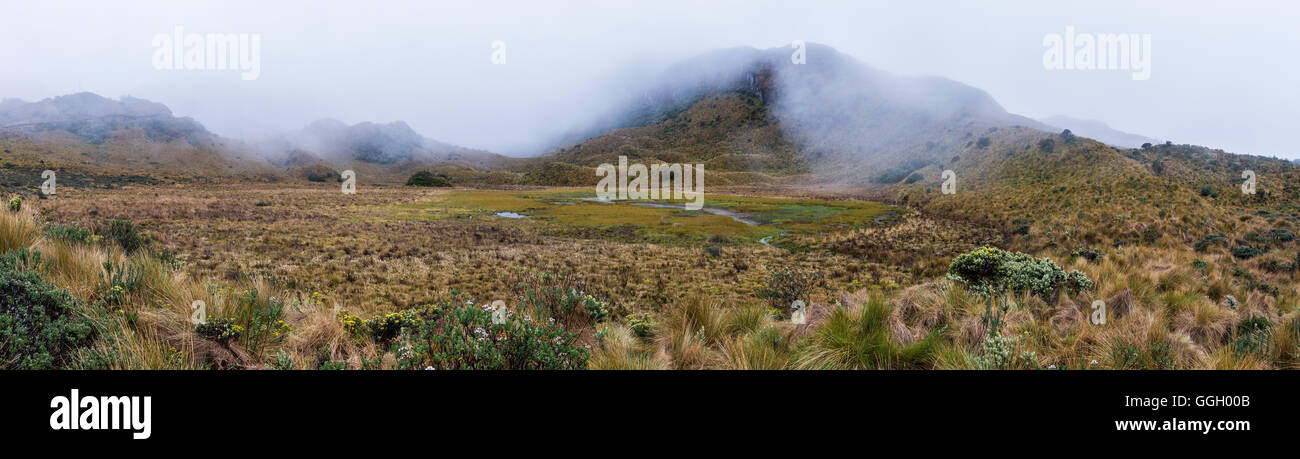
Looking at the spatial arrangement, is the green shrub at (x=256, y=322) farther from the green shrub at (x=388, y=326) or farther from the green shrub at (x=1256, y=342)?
the green shrub at (x=1256, y=342)

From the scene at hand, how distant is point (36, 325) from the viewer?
10.9ft

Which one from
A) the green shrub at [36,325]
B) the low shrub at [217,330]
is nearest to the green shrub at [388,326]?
the low shrub at [217,330]

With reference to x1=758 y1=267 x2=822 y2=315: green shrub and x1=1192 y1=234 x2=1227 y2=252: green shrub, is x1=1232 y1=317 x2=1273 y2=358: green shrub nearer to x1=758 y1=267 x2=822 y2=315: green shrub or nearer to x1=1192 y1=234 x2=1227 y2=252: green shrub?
x1=758 y1=267 x2=822 y2=315: green shrub

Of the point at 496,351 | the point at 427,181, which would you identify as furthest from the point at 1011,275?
the point at 427,181

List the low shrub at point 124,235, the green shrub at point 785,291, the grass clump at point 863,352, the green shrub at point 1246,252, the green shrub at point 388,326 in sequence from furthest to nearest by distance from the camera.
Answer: the green shrub at point 1246,252 → the green shrub at point 785,291 → the low shrub at point 124,235 → the green shrub at point 388,326 → the grass clump at point 863,352

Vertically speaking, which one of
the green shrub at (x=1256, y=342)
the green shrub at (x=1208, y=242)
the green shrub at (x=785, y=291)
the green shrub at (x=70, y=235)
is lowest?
the green shrub at (x=785, y=291)

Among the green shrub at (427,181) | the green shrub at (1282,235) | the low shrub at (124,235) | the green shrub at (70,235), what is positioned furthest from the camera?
the green shrub at (427,181)

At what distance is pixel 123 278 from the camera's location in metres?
4.97

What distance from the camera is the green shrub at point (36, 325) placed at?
2.95 meters

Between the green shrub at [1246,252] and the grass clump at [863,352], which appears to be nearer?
the grass clump at [863,352]

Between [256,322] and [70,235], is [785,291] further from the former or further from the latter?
[70,235]

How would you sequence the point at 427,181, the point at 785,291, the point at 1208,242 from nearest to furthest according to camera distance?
the point at 785,291, the point at 1208,242, the point at 427,181
